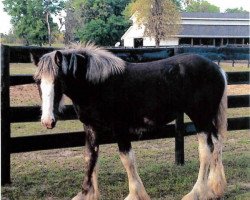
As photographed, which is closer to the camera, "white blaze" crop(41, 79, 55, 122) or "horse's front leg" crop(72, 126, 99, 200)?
"white blaze" crop(41, 79, 55, 122)

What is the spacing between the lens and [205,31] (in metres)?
56.1

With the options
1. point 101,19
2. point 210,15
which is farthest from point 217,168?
point 210,15

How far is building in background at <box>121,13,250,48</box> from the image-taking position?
54.9 meters

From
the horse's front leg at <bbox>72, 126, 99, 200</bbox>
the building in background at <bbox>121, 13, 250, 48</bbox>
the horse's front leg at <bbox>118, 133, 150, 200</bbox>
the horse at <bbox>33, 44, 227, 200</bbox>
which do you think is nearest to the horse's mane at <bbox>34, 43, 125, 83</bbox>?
the horse at <bbox>33, 44, 227, 200</bbox>

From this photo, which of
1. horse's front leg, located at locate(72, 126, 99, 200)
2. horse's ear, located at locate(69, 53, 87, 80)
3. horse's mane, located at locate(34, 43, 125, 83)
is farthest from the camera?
horse's front leg, located at locate(72, 126, 99, 200)

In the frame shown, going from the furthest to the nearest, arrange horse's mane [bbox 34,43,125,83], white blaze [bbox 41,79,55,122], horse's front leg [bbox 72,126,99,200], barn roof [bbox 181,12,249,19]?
barn roof [bbox 181,12,249,19], horse's front leg [bbox 72,126,99,200], horse's mane [bbox 34,43,125,83], white blaze [bbox 41,79,55,122]

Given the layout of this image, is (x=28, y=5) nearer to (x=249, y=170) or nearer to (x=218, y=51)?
(x=218, y=51)

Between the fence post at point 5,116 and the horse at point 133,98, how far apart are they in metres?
1.31

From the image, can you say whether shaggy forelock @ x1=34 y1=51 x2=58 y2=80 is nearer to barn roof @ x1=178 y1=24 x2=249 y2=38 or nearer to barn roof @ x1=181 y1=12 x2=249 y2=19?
barn roof @ x1=178 y1=24 x2=249 y2=38

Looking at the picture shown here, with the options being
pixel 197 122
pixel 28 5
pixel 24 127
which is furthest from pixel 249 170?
pixel 28 5

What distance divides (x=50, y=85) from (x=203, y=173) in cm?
205

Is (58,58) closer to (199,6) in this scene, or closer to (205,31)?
(205,31)

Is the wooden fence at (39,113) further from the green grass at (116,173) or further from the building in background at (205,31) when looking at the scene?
the building in background at (205,31)

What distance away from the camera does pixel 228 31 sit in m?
56.1
